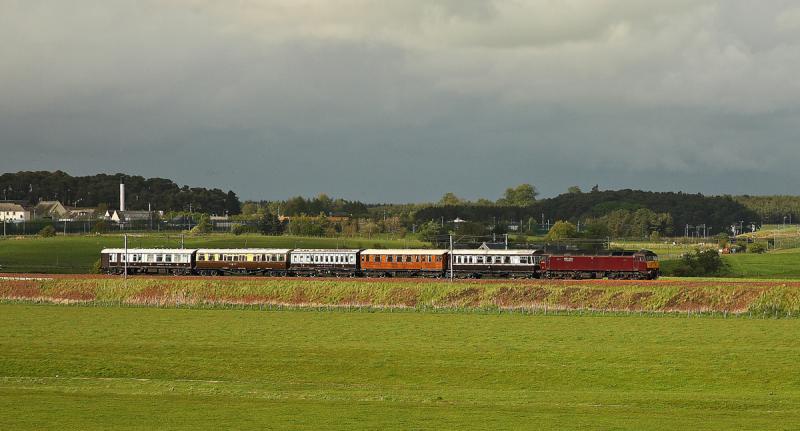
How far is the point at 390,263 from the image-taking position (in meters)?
89.9

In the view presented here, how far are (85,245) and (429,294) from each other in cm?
8287

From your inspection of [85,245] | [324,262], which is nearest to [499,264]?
[324,262]

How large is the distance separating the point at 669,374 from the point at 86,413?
22.7 meters

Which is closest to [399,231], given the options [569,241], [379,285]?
[569,241]

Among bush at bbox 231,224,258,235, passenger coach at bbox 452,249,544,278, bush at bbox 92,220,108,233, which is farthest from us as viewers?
bush at bbox 231,224,258,235

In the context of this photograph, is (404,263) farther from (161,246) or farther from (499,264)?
(161,246)

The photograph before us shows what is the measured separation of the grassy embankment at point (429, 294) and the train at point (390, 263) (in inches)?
296

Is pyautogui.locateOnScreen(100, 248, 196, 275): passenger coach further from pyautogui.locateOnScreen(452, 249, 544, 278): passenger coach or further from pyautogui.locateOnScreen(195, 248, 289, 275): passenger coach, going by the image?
pyautogui.locateOnScreen(452, 249, 544, 278): passenger coach

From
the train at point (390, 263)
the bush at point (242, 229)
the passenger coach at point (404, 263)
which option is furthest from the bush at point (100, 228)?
the passenger coach at point (404, 263)

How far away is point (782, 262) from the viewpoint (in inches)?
4577

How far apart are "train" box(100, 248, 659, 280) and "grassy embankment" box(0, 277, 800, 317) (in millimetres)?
7508

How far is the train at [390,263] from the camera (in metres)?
85.2

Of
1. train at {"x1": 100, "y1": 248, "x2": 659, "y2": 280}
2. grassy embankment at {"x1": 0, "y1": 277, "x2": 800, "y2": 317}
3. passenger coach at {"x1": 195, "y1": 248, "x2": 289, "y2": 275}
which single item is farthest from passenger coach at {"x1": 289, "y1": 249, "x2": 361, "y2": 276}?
grassy embankment at {"x1": 0, "y1": 277, "x2": 800, "y2": 317}

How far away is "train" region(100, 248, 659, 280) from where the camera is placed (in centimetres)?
8519
